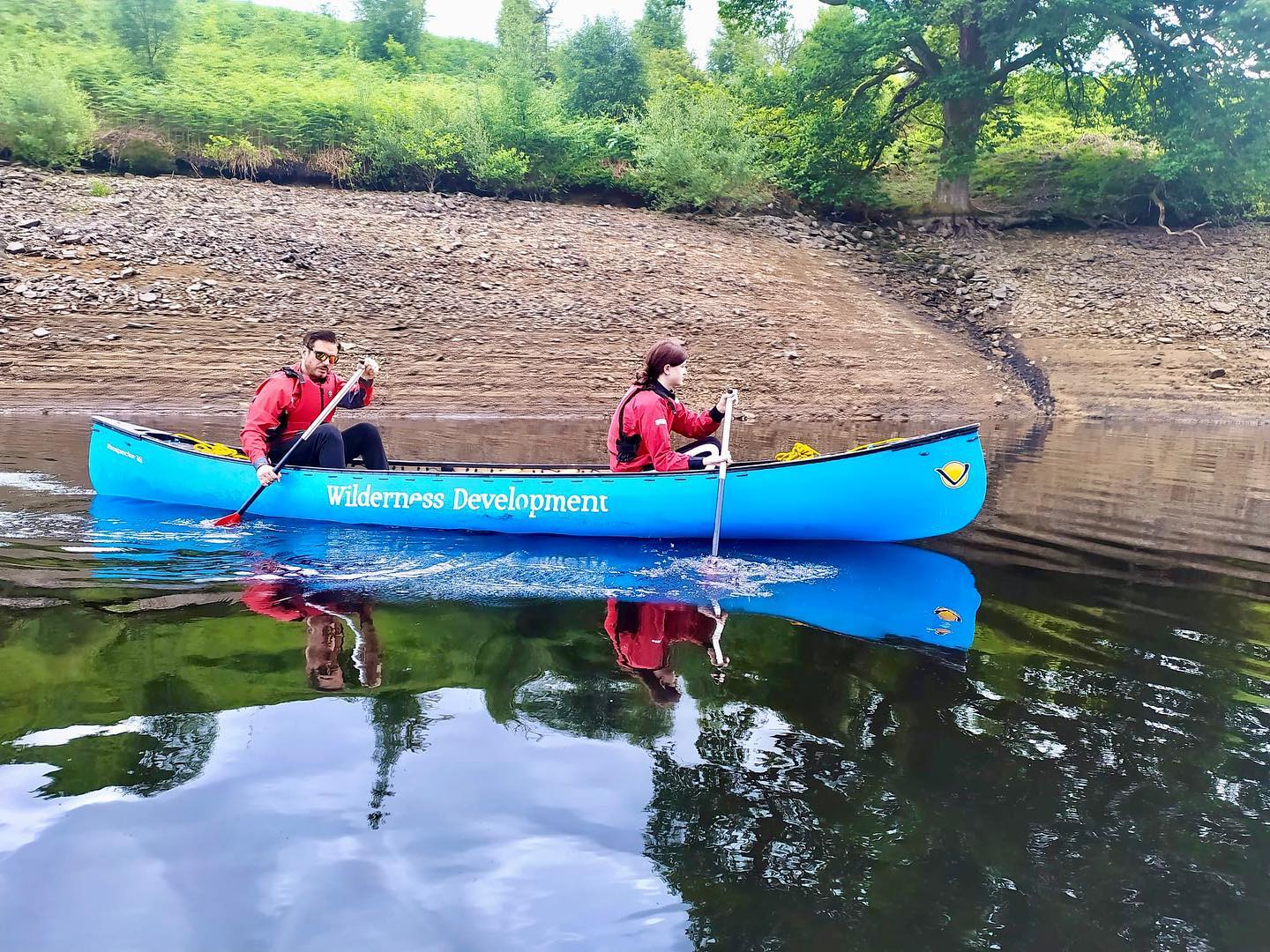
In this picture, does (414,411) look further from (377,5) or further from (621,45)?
(377,5)

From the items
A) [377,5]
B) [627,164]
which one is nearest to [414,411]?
[627,164]

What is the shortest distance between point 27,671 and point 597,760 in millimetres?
2695

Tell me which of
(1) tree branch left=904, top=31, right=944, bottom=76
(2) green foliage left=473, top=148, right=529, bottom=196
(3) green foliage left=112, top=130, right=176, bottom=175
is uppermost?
(1) tree branch left=904, top=31, right=944, bottom=76

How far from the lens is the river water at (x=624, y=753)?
2.80 meters

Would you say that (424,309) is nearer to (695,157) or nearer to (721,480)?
(695,157)

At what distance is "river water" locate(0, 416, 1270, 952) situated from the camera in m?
2.80

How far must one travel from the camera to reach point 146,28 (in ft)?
86.9

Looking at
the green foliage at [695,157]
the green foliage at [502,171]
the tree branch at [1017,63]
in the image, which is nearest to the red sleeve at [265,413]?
the green foliage at [502,171]

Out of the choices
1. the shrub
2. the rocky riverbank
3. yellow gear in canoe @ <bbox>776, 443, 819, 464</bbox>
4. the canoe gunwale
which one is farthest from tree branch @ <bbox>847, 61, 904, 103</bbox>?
yellow gear in canoe @ <bbox>776, 443, 819, 464</bbox>

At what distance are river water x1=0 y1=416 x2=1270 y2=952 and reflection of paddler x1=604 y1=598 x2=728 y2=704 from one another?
0.03m

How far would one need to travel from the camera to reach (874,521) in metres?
7.95

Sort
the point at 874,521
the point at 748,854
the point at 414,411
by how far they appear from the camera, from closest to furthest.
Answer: the point at 748,854 → the point at 874,521 → the point at 414,411

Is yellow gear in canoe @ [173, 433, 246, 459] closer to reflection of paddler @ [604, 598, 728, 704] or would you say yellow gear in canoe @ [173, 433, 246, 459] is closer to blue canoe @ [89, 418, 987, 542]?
blue canoe @ [89, 418, 987, 542]

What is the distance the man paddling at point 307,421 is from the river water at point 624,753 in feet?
4.80
